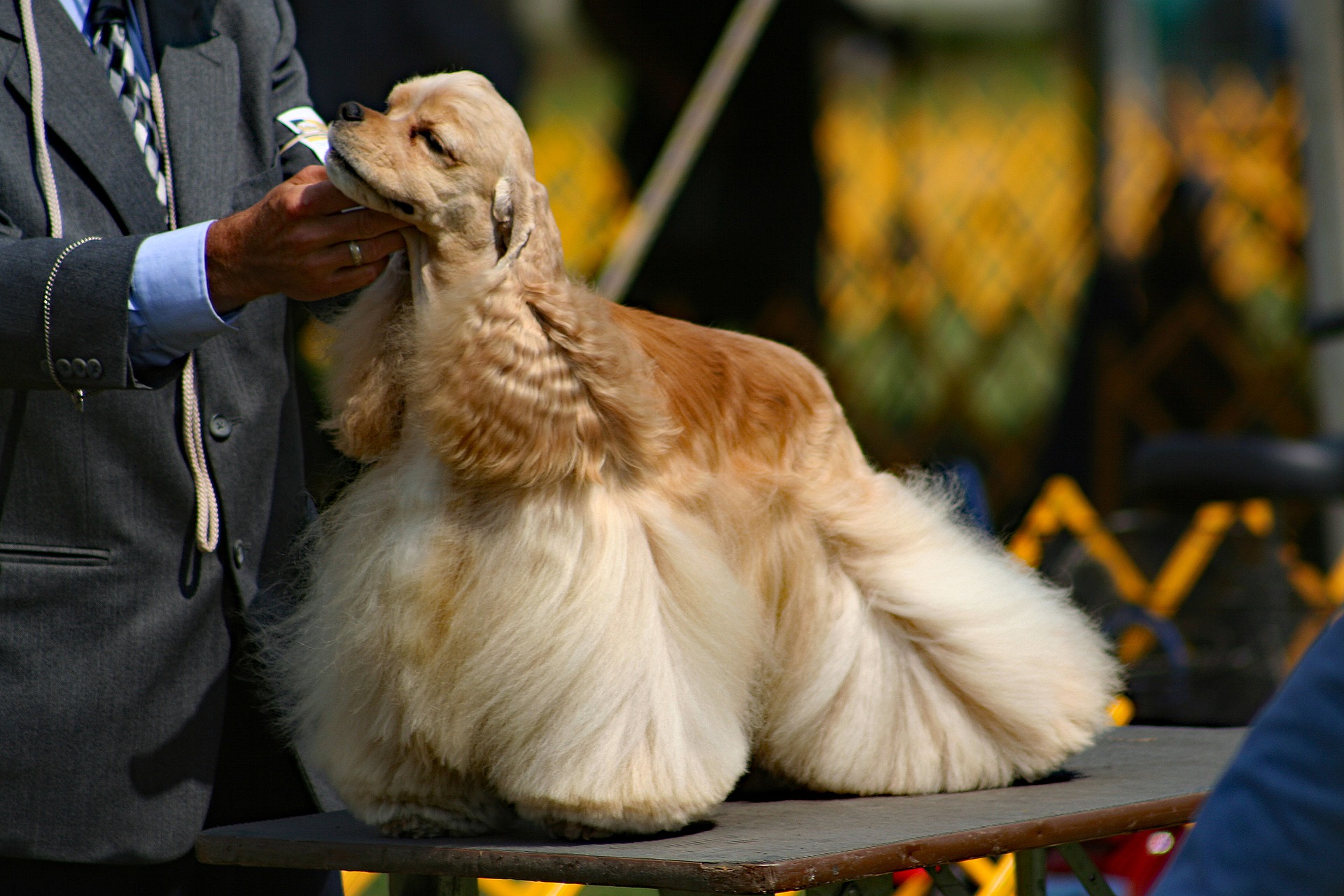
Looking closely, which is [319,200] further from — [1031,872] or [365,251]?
[1031,872]

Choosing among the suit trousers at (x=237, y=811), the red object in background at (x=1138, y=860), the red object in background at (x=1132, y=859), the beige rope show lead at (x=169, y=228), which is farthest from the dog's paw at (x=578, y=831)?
the red object in background at (x=1138, y=860)

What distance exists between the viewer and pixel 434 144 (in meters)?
1.64

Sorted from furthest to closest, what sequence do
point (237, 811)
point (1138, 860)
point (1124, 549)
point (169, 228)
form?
point (1124, 549)
point (1138, 860)
point (237, 811)
point (169, 228)

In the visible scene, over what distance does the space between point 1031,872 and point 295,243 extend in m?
1.49

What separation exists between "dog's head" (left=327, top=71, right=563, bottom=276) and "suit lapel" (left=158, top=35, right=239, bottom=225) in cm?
34

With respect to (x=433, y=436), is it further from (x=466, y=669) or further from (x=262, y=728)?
(x=262, y=728)

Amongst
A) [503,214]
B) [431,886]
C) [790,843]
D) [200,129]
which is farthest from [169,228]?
[790,843]

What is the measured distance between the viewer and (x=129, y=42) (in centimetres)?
194

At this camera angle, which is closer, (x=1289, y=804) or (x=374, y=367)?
(x=1289, y=804)

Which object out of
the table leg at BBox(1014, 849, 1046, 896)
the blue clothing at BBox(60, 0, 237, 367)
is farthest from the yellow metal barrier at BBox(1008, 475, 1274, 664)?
the blue clothing at BBox(60, 0, 237, 367)

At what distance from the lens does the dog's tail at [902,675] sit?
1970mm

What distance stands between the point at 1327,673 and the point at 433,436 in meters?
1.14

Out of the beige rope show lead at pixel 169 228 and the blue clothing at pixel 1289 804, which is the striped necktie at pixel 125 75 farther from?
the blue clothing at pixel 1289 804

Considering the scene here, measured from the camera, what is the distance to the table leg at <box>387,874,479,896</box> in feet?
5.99
